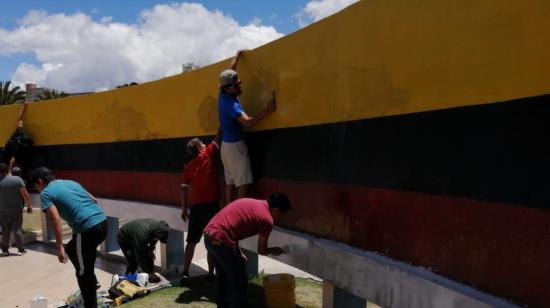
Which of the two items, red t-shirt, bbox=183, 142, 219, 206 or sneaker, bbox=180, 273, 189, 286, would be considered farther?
sneaker, bbox=180, 273, 189, 286

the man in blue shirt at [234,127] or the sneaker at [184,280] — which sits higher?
the man in blue shirt at [234,127]

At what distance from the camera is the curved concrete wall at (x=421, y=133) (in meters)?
2.53

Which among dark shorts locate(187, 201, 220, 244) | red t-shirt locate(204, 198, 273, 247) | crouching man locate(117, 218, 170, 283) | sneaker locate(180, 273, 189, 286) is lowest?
sneaker locate(180, 273, 189, 286)

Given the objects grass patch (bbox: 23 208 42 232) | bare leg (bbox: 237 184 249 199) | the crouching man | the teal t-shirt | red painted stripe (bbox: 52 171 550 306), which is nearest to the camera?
red painted stripe (bbox: 52 171 550 306)

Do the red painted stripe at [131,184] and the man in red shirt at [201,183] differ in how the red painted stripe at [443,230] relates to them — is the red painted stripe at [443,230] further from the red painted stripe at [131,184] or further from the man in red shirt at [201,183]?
the red painted stripe at [131,184]

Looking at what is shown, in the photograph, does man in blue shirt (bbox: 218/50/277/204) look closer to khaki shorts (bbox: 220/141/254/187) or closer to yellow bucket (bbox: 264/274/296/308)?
khaki shorts (bbox: 220/141/254/187)

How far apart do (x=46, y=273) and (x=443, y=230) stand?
6.34 m

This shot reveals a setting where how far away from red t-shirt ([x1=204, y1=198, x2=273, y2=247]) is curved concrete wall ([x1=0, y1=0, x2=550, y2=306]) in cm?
54

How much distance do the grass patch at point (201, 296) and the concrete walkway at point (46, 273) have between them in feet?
2.49

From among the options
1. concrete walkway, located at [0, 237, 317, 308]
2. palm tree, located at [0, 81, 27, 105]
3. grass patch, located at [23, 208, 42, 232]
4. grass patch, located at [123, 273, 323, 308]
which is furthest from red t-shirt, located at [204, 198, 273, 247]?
palm tree, located at [0, 81, 27, 105]

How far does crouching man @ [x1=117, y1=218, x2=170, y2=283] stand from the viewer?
6.32 m

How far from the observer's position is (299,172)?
4.59 m

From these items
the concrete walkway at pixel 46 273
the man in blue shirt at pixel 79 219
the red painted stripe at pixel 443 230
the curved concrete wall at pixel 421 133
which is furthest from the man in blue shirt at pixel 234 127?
the concrete walkway at pixel 46 273

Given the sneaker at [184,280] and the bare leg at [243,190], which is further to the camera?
the sneaker at [184,280]
